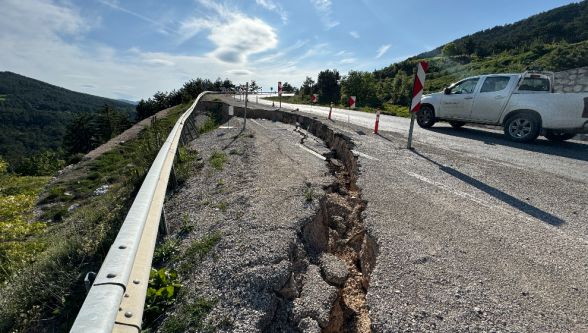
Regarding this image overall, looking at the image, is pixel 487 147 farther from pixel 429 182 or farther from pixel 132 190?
pixel 132 190

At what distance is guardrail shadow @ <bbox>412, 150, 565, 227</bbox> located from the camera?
3.85 m

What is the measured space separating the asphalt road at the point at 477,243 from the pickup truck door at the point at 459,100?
3.95 m

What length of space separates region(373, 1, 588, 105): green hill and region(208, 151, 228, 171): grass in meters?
25.1

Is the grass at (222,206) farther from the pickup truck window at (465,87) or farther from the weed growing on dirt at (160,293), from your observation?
the pickup truck window at (465,87)

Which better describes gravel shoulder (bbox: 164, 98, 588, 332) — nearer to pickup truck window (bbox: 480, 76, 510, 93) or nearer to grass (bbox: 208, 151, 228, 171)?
grass (bbox: 208, 151, 228, 171)

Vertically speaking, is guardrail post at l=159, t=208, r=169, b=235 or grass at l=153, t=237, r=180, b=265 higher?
guardrail post at l=159, t=208, r=169, b=235

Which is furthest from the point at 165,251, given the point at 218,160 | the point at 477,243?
the point at 218,160

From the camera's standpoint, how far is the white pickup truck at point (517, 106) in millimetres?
7785

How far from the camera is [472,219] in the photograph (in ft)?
12.4

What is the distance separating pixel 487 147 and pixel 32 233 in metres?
10.5

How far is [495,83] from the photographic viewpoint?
947 centimetres

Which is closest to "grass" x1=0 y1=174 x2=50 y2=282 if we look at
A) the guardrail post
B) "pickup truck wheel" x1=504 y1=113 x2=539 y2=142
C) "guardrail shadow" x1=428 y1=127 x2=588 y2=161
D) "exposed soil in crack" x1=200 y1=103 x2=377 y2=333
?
the guardrail post

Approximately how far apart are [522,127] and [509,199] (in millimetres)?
5587

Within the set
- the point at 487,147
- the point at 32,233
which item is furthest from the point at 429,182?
the point at 32,233
